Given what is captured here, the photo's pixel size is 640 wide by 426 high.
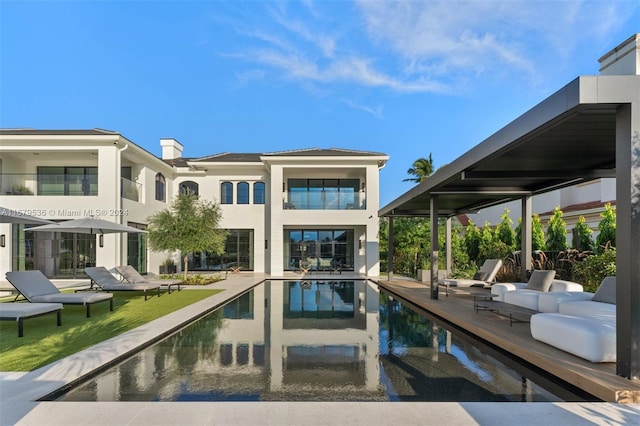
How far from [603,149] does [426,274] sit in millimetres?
10250

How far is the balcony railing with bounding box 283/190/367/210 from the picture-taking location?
2042 centimetres

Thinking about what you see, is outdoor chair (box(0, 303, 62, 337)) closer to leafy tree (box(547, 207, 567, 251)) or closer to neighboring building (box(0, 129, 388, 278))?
neighboring building (box(0, 129, 388, 278))

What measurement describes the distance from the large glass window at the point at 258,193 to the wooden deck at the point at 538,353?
14.2 m

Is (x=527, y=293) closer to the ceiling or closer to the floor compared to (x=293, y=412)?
closer to the ceiling

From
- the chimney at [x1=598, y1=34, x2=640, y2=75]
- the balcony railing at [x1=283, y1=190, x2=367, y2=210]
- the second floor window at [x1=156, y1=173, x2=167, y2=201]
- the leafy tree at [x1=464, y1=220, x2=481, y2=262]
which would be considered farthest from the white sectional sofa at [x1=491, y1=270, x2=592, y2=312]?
the second floor window at [x1=156, y1=173, x2=167, y2=201]

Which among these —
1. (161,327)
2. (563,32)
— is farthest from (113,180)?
(563,32)

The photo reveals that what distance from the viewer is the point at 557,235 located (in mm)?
15133

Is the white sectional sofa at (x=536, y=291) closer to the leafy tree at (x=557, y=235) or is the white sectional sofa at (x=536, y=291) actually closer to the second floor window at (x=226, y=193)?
the leafy tree at (x=557, y=235)

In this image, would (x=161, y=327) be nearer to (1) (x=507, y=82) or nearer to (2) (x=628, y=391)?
(2) (x=628, y=391)

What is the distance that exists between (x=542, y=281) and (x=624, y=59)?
239 inches

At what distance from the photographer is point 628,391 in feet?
13.1

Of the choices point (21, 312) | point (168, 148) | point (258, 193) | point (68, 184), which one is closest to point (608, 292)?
point (21, 312)

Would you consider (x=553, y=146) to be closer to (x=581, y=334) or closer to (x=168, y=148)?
(x=581, y=334)

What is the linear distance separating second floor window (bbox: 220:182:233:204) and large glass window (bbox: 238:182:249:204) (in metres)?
0.50
